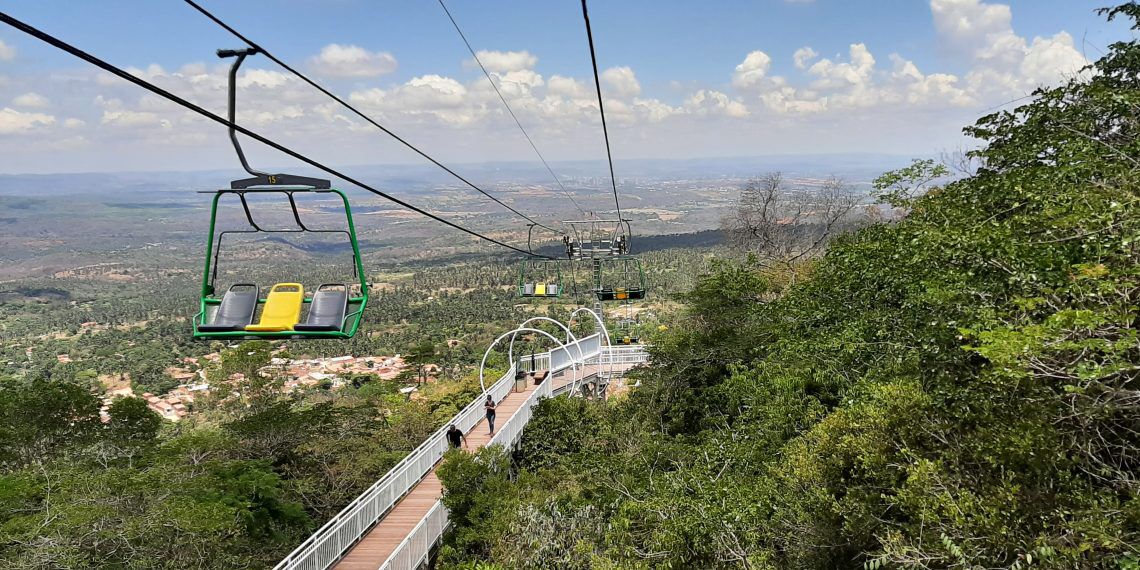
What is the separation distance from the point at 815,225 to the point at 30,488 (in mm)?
31069

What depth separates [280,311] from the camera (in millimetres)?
6887

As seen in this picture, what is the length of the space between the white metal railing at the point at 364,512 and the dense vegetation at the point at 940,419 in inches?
58.3

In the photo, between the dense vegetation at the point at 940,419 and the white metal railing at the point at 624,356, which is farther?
the white metal railing at the point at 624,356

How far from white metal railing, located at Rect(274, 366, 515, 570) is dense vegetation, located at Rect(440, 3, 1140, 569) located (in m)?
1.48

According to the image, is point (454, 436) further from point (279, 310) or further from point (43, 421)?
point (43, 421)

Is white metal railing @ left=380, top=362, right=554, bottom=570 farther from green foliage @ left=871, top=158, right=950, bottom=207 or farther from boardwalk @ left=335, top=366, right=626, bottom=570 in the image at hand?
green foliage @ left=871, top=158, right=950, bottom=207

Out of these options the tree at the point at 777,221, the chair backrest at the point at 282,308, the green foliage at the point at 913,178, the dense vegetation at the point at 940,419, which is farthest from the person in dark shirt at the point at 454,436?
the tree at the point at 777,221

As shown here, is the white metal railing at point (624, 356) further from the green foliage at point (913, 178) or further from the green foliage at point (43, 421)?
the green foliage at point (43, 421)

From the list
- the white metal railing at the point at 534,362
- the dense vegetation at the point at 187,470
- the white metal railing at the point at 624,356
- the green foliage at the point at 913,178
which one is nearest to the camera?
the dense vegetation at the point at 187,470

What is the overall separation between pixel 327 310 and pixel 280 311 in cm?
49

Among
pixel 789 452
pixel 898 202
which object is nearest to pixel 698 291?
pixel 898 202

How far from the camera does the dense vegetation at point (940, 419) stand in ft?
14.9

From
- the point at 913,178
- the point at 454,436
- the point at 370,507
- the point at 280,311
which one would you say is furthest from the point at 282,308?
the point at 913,178

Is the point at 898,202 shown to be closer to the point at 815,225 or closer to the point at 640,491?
the point at 640,491
